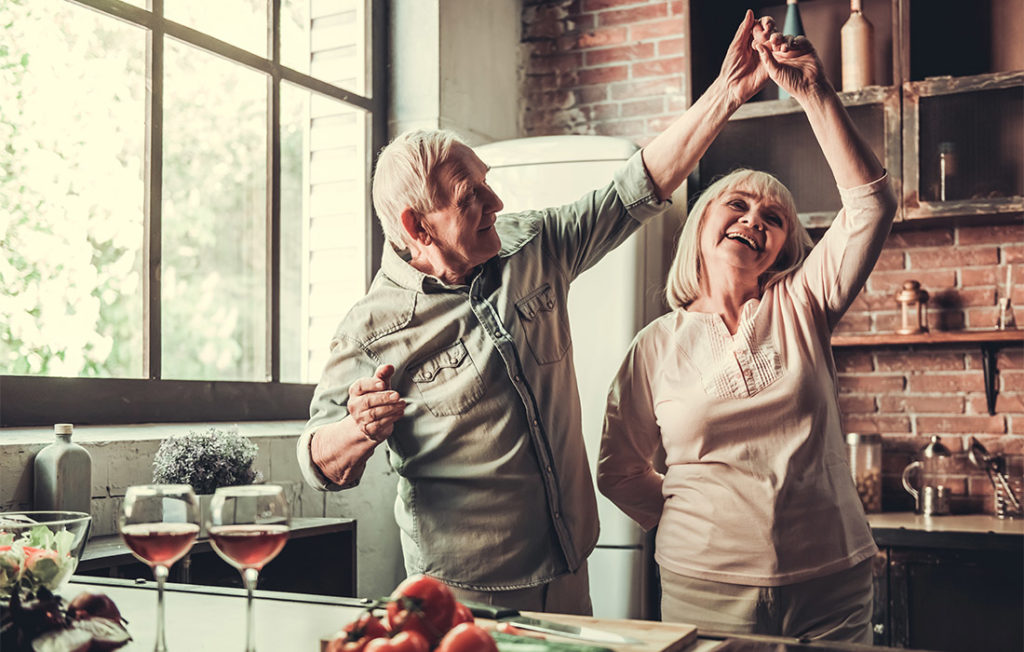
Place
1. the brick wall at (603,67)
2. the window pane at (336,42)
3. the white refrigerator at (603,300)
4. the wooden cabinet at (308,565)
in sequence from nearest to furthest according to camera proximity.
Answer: the wooden cabinet at (308,565)
the white refrigerator at (603,300)
the window pane at (336,42)
the brick wall at (603,67)

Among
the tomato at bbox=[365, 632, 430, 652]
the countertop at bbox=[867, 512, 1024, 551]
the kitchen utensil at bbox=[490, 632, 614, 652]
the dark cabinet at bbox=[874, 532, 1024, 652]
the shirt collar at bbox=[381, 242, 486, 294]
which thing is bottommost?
the dark cabinet at bbox=[874, 532, 1024, 652]

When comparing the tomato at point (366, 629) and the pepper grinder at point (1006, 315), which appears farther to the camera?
the pepper grinder at point (1006, 315)

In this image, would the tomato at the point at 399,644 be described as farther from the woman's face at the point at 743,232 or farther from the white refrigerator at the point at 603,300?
the white refrigerator at the point at 603,300

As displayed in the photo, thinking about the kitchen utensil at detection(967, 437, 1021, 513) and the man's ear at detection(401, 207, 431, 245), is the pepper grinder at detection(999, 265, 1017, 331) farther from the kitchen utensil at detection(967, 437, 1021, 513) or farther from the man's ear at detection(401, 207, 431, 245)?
the man's ear at detection(401, 207, 431, 245)

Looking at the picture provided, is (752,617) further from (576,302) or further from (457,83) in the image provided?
(457,83)

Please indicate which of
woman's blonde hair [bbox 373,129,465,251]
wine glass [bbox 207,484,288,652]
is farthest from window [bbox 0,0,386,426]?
wine glass [bbox 207,484,288,652]

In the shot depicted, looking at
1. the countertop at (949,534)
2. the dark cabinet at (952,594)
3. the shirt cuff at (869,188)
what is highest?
the shirt cuff at (869,188)

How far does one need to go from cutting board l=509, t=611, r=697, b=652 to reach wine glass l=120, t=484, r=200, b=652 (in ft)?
1.14

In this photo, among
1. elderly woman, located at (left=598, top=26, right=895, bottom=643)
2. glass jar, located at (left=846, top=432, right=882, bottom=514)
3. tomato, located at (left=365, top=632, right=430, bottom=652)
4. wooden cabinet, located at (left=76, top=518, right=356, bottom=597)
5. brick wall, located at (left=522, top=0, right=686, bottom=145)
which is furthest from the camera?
brick wall, located at (left=522, top=0, right=686, bottom=145)

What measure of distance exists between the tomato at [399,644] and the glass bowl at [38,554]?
0.44 m

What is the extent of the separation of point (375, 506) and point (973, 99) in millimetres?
2167

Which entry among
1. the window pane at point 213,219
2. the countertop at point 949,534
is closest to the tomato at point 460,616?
the window pane at point 213,219

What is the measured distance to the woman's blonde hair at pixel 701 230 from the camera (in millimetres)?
1944

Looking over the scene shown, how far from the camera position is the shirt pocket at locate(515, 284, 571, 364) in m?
1.85
